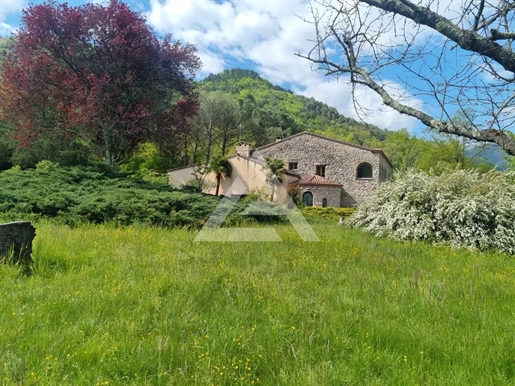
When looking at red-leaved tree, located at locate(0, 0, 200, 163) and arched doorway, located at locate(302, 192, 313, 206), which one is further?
arched doorway, located at locate(302, 192, 313, 206)

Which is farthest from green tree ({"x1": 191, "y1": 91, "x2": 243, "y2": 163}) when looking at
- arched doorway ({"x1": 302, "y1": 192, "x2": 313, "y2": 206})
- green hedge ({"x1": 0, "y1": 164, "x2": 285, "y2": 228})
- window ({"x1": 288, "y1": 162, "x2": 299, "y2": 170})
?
green hedge ({"x1": 0, "y1": 164, "x2": 285, "y2": 228})

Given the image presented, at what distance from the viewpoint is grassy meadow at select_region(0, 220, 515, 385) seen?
2123mm

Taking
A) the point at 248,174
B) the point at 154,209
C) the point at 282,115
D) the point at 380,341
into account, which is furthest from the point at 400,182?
the point at 282,115

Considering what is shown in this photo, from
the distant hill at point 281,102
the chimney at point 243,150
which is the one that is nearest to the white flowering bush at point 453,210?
the chimney at point 243,150

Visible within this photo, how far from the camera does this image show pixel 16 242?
4.05 m

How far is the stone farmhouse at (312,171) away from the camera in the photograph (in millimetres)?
28125

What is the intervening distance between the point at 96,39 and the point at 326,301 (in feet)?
54.7

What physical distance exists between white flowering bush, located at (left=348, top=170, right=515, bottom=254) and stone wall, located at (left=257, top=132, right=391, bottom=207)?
726 inches

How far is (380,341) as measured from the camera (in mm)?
2650

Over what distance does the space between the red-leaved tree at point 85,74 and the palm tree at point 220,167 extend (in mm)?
11528

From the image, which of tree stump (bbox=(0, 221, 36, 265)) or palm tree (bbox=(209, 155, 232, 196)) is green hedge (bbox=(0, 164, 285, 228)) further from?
palm tree (bbox=(209, 155, 232, 196))

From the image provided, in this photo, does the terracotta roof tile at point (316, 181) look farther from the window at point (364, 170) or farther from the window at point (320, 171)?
the window at point (364, 170)

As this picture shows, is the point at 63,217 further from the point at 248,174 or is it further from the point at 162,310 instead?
the point at 248,174

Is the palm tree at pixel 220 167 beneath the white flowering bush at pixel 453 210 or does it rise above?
above
